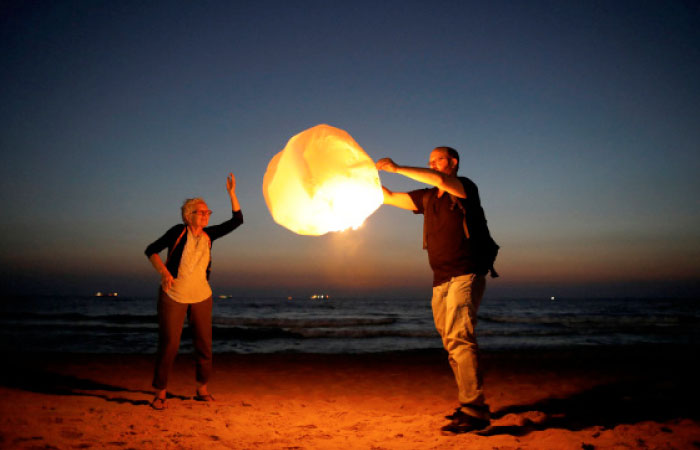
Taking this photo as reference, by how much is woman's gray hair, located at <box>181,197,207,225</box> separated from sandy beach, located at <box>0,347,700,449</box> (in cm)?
187

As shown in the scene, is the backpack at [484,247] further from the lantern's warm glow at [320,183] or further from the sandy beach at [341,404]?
the sandy beach at [341,404]

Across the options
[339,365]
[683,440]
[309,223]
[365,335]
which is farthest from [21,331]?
[683,440]

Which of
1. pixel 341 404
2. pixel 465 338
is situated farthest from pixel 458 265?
pixel 341 404

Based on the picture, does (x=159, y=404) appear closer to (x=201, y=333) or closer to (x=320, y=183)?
(x=201, y=333)

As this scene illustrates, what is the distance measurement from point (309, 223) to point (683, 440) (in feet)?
9.78

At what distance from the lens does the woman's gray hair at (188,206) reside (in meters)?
4.11

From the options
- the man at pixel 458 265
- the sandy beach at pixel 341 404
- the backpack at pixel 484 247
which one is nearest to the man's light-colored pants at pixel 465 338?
the man at pixel 458 265

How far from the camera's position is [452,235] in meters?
3.13

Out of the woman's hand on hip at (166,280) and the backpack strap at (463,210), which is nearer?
the backpack strap at (463,210)

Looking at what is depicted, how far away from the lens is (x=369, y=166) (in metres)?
2.73

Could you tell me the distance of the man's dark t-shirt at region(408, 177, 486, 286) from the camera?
3061 millimetres

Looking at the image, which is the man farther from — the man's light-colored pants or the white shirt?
the white shirt

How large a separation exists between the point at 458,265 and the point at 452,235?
0.24 metres

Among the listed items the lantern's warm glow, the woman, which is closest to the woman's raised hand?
the woman
